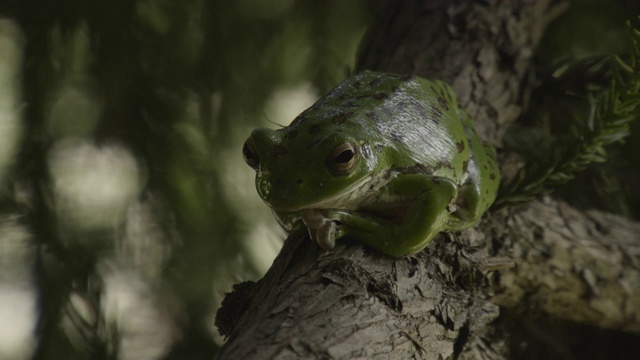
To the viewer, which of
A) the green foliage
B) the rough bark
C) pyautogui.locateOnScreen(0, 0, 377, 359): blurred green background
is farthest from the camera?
pyautogui.locateOnScreen(0, 0, 377, 359): blurred green background

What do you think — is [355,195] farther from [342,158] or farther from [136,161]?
[136,161]

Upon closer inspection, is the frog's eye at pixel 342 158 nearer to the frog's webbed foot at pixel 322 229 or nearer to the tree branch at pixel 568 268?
the frog's webbed foot at pixel 322 229

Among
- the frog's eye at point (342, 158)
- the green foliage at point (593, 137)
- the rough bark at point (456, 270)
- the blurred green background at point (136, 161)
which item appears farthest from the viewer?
the blurred green background at point (136, 161)

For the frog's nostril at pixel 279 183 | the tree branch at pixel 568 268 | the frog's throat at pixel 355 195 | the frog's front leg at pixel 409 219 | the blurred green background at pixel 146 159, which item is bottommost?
the tree branch at pixel 568 268

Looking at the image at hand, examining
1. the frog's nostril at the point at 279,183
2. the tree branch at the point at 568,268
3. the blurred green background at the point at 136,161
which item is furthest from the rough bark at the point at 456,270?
the blurred green background at the point at 136,161

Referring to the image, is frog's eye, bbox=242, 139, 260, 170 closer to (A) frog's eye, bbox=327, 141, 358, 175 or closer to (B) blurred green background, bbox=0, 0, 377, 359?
(A) frog's eye, bbox=327, 141, 358, 175

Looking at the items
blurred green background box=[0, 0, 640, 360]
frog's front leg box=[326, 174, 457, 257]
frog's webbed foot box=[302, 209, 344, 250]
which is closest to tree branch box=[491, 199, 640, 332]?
blurred green background box=[0, 0, 640, 360]

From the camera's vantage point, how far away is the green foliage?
1290 mm

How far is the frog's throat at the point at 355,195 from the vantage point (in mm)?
1102

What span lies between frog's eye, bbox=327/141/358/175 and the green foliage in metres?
0.52

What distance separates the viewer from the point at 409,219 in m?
1.13

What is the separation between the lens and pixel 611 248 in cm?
158

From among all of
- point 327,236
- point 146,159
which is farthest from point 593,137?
point 146,159

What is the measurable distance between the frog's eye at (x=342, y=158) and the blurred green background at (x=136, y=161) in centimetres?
63
